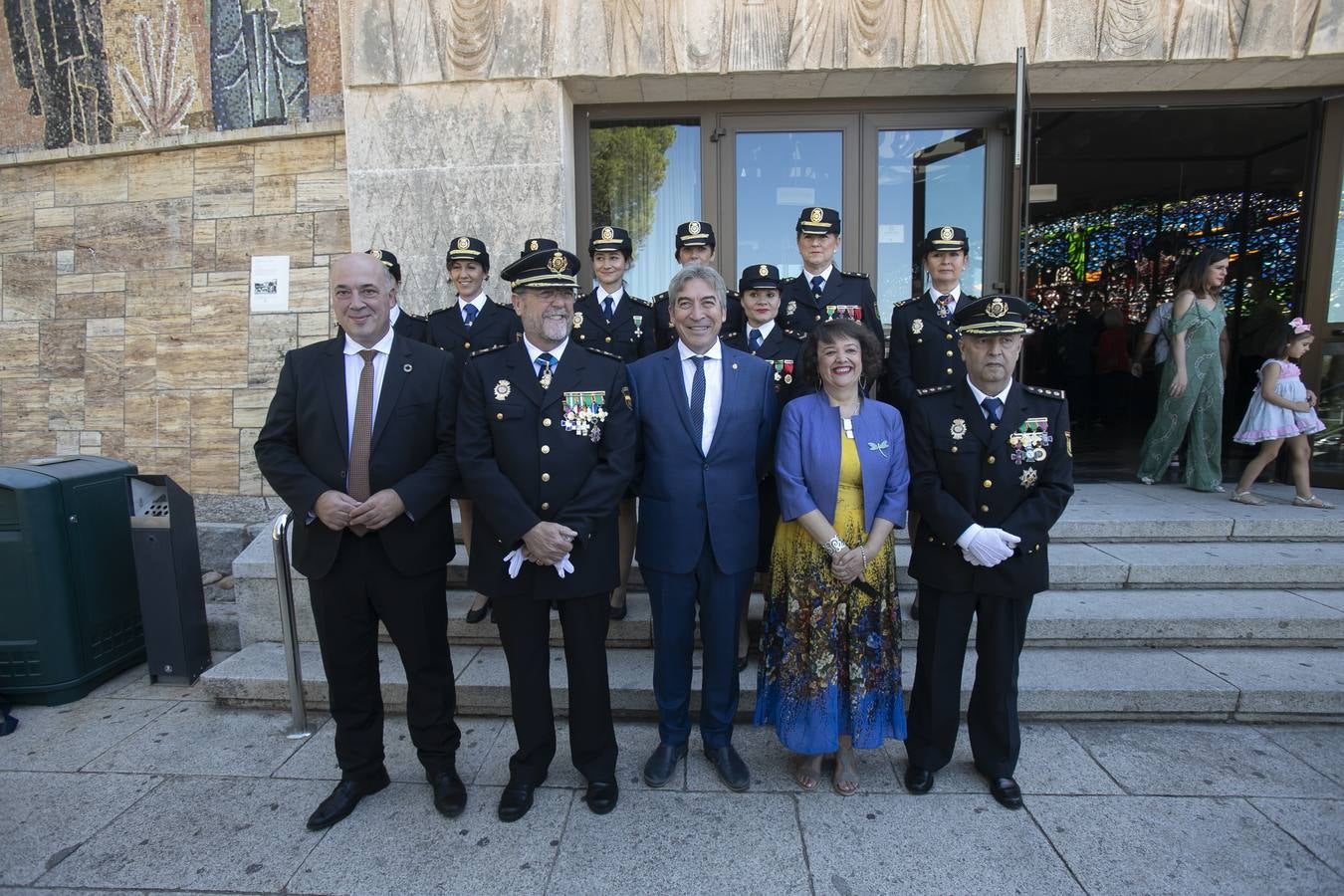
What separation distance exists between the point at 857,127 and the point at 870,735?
516 cm

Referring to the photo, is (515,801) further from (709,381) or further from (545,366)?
(709,381)

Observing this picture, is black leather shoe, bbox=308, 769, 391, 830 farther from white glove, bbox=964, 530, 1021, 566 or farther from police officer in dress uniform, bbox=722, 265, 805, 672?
white glove, bbox=964, 530, 1021, 566

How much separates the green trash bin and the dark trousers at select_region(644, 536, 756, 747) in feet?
11.4

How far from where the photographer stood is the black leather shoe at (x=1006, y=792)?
2.96 m

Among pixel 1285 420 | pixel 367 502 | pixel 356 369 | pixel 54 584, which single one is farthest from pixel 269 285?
pixel 1285 420

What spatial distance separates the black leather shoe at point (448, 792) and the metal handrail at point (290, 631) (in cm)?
108

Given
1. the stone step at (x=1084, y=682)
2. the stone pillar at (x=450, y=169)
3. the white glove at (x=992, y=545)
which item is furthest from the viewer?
the stone pillar at (x=450, y=169)

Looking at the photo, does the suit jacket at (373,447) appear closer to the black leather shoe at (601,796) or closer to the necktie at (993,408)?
the black leather shoe at (601,796)

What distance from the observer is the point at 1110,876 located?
2.57m

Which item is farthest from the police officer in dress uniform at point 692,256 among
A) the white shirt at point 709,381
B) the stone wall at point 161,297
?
the stone wall at point 161,297

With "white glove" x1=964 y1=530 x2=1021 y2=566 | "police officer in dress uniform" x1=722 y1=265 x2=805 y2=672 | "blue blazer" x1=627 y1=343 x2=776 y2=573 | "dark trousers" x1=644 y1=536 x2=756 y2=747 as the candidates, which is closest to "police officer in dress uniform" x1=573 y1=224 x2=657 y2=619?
"police officer in dress uniform" x1=722 y1=265 x2=805 y2=672

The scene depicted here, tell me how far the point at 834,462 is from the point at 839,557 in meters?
0.39

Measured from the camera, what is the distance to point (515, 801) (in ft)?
9.65

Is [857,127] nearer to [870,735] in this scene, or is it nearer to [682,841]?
[870,735]
